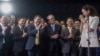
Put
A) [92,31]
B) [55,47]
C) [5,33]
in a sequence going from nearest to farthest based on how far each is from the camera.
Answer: [92,31], [5,33], [55,47]

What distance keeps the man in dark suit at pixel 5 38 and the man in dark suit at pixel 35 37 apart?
45cm

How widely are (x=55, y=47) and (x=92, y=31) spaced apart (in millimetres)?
2397

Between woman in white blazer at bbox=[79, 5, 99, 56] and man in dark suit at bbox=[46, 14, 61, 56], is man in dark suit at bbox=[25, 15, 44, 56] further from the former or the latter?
woman in white blazer at bbox=[79, 5, 99, 56]

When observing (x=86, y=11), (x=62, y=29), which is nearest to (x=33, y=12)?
(x=62, y=29)

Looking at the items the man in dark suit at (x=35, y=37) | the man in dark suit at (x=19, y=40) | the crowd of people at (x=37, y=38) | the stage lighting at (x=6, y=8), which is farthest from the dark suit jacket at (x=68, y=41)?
the stage lighting at (x=6, y=8)

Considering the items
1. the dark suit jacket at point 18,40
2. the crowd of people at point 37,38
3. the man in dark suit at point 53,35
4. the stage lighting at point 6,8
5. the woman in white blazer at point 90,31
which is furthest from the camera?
the stage lighting at point 6,8

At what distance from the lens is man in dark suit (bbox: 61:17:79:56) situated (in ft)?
23.3

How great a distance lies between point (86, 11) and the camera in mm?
4922

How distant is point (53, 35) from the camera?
700cm

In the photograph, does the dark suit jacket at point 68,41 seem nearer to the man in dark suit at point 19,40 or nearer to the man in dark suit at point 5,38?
Answer: the man in dark suit at point 19,40

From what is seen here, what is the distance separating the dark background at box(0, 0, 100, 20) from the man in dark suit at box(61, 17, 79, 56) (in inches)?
110

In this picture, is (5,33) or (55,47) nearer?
(5,33)

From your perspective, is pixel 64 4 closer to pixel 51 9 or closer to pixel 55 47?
pixel 51 9

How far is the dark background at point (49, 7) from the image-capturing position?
32.7 ft
